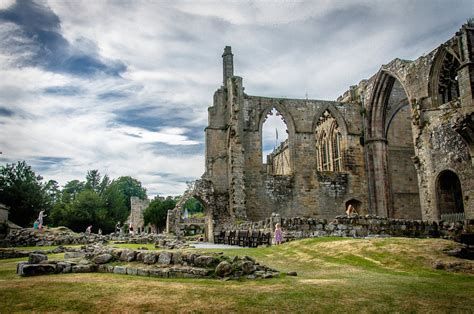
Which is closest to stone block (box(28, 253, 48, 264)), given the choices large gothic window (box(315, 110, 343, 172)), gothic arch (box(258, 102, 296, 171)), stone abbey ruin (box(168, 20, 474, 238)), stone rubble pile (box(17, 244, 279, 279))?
stone rubble pile (box(17, 244, 279, 279))

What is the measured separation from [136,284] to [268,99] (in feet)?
64.3

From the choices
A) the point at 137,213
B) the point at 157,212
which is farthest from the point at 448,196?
the point at 137,213

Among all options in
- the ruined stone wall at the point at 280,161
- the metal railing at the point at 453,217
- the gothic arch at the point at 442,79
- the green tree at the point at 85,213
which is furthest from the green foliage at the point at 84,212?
the gothic arch at the point at 442,79

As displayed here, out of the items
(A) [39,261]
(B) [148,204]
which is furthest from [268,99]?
(B) [148,204]

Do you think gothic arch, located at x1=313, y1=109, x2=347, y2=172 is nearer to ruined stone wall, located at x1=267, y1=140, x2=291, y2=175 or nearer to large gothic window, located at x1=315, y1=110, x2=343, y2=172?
large gothic window, located at x1=315, y1=110, x2=343, y2=172

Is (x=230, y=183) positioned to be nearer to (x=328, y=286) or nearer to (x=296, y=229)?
(x=296, y=229)

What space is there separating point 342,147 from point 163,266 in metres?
20.2

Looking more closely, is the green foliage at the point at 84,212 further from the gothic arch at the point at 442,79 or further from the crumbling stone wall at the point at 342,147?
the gothic arch at the point at 442,79

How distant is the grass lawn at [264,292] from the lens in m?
4.60

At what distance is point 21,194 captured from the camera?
34812 millimetres

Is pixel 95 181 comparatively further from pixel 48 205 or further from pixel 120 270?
pixel 120 270

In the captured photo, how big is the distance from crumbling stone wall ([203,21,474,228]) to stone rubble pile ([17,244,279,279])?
1374 cm

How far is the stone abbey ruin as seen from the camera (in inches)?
777

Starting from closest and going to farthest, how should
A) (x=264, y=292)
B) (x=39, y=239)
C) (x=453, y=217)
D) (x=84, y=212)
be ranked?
(x=264, y=292)
(x=453, y=217)
(x=39, y=239)
(x=84, y=212)
